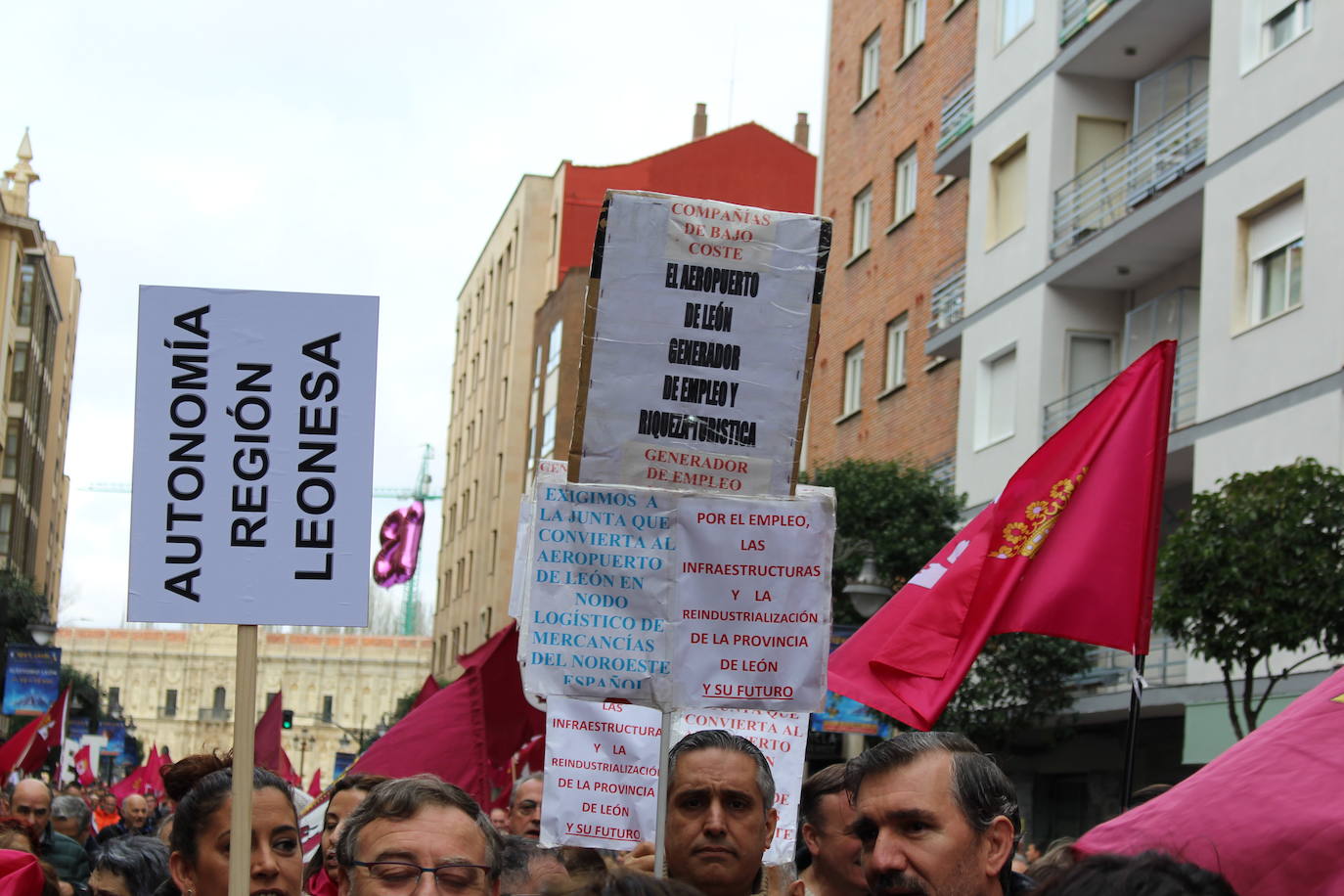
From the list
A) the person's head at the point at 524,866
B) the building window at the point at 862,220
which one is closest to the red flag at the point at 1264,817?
the person's head at the point at 524,866

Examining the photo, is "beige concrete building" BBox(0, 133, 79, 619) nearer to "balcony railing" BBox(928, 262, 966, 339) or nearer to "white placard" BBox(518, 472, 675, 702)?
"balcony railing" BBox(928, 262, 966, 339)

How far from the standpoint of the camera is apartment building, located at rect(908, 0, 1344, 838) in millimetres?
17500

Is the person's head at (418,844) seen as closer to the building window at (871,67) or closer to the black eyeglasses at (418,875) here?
the black eyeglasses at (418,875)

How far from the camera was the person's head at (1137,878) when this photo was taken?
8.93 ft

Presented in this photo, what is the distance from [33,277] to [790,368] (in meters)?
67.2

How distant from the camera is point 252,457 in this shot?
537 centimetres

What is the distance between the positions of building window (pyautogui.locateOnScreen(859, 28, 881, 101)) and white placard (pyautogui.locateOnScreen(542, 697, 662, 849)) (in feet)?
82.9

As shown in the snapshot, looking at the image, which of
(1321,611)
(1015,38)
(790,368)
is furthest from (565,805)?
(1015,38)

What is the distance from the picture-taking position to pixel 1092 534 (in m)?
7.18

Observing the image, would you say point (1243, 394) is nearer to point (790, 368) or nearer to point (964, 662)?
point (964, 662)

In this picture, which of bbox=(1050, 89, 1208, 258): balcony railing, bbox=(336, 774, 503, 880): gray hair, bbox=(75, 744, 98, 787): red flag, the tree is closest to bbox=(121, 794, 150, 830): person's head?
the tree

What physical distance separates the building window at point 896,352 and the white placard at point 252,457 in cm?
2294

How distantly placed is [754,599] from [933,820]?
5.19 feet

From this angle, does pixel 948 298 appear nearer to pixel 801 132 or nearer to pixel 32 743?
pixel 32 743
